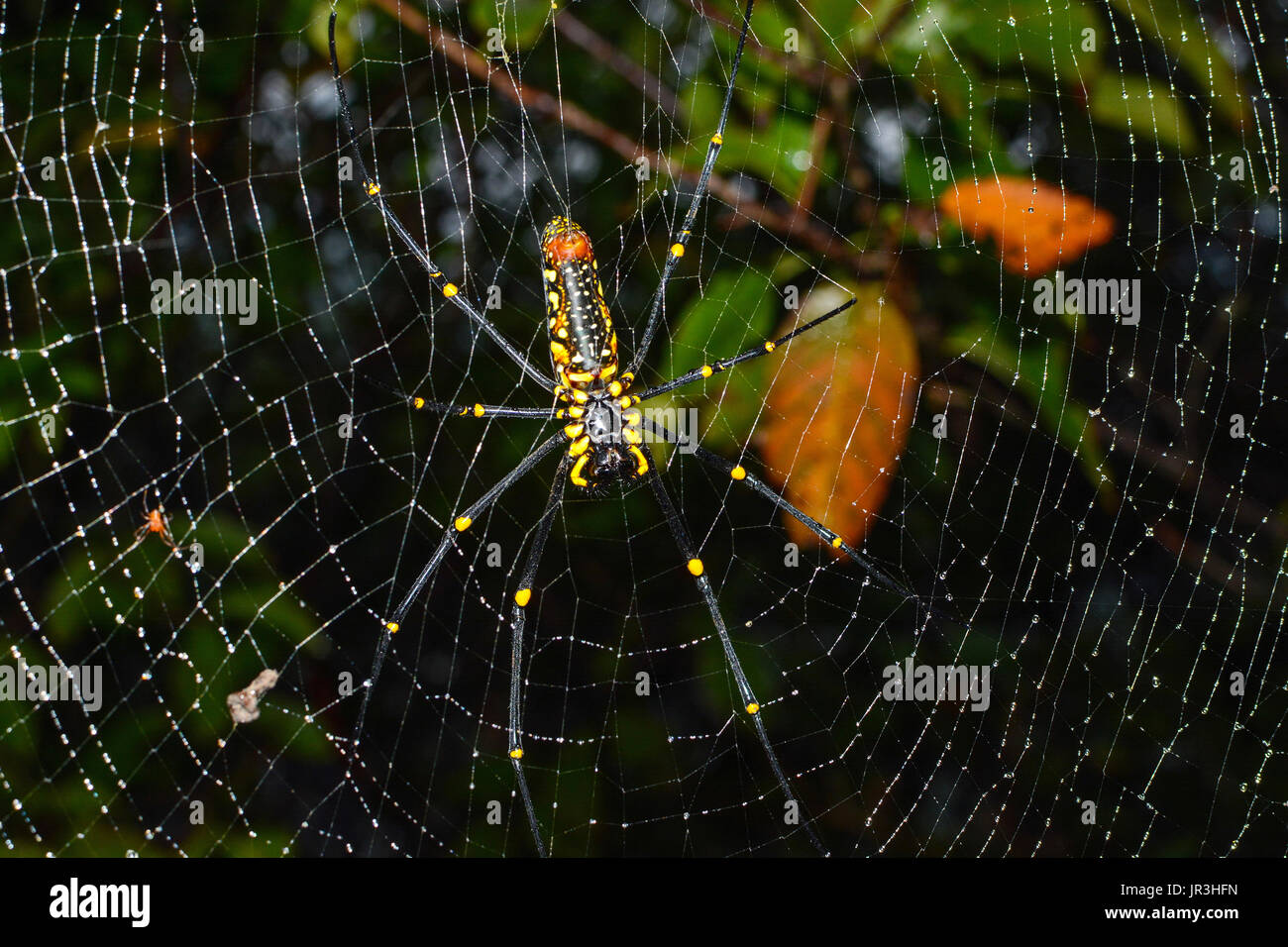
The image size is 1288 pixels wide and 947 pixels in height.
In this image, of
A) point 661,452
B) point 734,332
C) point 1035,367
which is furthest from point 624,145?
point 1035,367

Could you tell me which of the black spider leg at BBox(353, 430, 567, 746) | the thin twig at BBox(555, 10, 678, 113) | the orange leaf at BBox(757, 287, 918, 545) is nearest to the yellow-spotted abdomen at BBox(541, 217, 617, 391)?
the black spider leg at BBox(353, 430, 567, 746)

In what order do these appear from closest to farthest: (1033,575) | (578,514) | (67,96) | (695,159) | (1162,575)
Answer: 1. (695,159)
2. (67,96)
3. (1033,575)
4. (578,514)
5. (1162,575)

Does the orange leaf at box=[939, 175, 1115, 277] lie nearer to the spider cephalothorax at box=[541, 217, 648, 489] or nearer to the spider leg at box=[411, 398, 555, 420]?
the spider cephalothorax at box=[541, 217, 648, 489]

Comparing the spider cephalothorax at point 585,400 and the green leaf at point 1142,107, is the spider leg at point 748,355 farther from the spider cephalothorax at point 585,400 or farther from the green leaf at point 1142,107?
the green leaf at point 1142,107

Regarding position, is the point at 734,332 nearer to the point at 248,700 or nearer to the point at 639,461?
the point at 639,461

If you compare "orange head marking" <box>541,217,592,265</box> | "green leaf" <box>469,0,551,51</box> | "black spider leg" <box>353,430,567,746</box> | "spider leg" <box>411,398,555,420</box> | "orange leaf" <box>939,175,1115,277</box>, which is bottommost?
"black spider leg" <box>353,430,567,746</box>

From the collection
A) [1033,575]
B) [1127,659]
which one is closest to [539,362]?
[1033,575]

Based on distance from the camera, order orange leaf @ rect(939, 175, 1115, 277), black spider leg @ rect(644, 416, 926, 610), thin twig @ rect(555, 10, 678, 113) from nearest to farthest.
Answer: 1. orange leaf @ rect(939, 175, 1115, 277)
2. black spider leg @ rect(644, 416, 926, 610)
3. thin twig @ rect(555, 10, 678, 113)

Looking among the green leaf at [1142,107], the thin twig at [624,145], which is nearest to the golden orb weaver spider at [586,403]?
Result: the thin twig at [624,145]

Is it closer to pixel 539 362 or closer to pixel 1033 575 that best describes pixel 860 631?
pixel 1033 575
